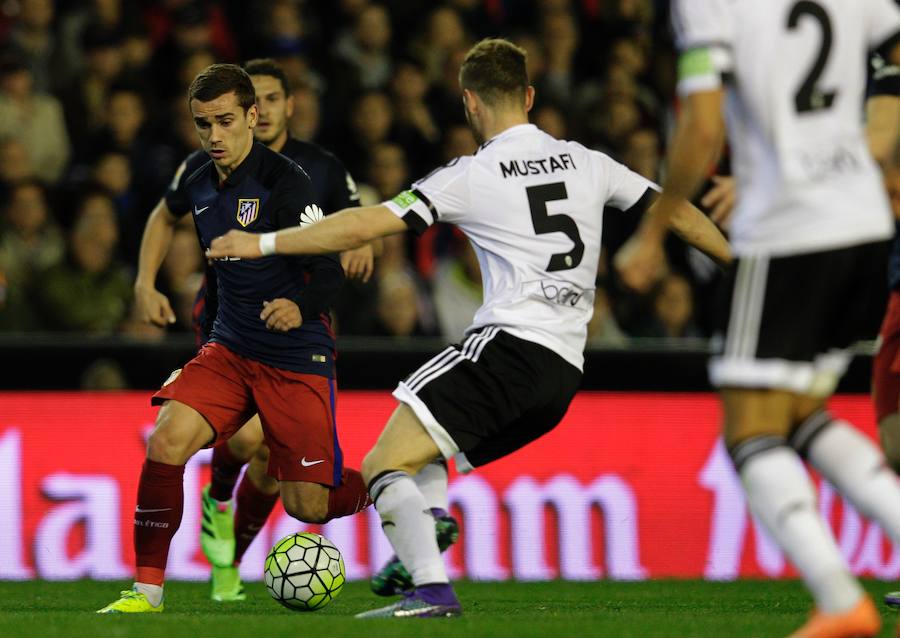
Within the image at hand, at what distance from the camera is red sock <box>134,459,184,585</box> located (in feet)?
20.9

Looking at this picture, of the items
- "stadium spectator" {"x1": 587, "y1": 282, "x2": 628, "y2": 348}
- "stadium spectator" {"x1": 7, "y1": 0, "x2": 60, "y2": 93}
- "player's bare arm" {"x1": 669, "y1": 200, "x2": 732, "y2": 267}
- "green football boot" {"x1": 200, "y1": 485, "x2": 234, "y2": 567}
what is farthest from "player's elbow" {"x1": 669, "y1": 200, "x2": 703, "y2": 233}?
"stadium spectator" {"x1": 7, "y1": 0, "x2": 60, "y2": 93}

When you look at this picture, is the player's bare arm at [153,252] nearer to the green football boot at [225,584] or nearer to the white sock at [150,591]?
the green football boot at [225,584]

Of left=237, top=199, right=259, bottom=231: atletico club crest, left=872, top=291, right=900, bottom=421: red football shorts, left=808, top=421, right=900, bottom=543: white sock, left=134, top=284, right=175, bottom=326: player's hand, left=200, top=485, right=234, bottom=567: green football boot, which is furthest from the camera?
left=200, top=485, right=234, bottom=567: green football boot

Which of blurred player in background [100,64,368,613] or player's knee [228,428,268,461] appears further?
player's knee [228,428,268,461]

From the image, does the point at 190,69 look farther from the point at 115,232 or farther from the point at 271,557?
the point at 271,557

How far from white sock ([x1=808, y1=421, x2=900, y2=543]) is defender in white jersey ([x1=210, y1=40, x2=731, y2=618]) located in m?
1.57

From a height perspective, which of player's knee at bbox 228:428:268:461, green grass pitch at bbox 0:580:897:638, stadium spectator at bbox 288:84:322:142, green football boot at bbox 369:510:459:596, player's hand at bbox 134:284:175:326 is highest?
stadium spectator at bbox 288:84:322:142

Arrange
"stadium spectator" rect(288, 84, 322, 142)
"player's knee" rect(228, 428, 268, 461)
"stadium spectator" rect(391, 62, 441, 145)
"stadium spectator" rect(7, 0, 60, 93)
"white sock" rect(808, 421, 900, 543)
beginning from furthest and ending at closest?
"stadium spectator" rect(391, 62, 441, 145) → "stadium spectator" rect(7, 0, 60, 93) → "stadium spectator" rect(288, 84, 322, 142) → "player's knee" rect(228, 428, 268, 461) → "white sock" rect(808, 421, 900, 543)

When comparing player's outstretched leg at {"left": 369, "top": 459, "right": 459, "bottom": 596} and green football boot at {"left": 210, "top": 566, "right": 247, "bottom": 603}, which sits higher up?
player's outstretched leg at {"left": 369, "top": 459, "right": 459, "bottom": 596}

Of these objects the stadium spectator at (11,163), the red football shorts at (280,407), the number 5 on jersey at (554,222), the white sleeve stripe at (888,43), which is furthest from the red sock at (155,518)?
the stadium spectator at (11,163)

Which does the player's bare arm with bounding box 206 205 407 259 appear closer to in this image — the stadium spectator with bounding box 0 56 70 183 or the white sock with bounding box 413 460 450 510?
the white sock with bounding box 413 460 450 510

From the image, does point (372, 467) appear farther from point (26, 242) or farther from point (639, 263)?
point (26, 242)

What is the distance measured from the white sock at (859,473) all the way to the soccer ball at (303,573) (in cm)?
252

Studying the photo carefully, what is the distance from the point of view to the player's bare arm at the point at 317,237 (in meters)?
5.35
